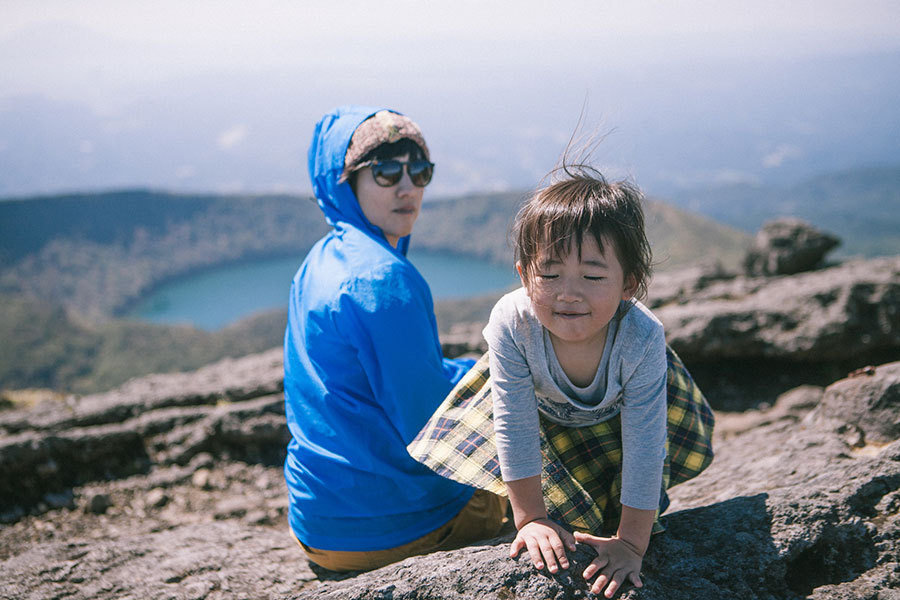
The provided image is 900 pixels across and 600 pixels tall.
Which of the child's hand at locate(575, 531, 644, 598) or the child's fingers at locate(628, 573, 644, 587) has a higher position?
the child's hand at locate(575, 531, 644, 598)

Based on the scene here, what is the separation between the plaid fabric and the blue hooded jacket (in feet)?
0.94

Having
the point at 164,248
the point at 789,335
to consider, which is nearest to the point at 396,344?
the point at 789,335

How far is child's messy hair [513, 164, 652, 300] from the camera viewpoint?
1.81 m

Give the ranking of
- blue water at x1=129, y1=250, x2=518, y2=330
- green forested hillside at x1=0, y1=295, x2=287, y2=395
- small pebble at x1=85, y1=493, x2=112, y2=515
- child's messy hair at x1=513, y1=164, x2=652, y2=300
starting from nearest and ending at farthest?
1. child's messy hair at x1=513, y1=164, x2=652, y2=300
2. small pebble at x1=85, y1=493, x2=112, y2=515
3. green forested hillside at x1=0, y1=295, x2=287, y2=395
4. blue water at x1=129, y1=250, x2=518, y2=330

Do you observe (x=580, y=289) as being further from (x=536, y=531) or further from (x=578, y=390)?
(x=536, y=531)


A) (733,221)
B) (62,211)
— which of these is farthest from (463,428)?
(733,221)

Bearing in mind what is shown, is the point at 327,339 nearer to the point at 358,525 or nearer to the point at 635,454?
the point at 358,525

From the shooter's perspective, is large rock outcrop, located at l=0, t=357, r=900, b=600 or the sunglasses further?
the sunglasses

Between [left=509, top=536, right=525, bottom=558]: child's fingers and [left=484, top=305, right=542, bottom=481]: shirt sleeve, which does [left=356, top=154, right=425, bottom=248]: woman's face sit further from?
[left=509, top=536, right=525, bottom=558]: child's fingers

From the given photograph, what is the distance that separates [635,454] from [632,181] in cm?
101

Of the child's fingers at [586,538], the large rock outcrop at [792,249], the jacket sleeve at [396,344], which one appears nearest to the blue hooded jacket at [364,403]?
the jacket sleeve at [396,344]

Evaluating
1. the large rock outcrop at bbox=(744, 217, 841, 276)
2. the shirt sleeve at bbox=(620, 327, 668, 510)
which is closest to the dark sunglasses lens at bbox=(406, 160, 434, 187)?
the shirt sleeve at bbox=(620, 327, 668, 510)

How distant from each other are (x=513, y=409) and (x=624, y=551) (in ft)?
2.06

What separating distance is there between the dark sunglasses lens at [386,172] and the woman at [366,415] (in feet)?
1.22
